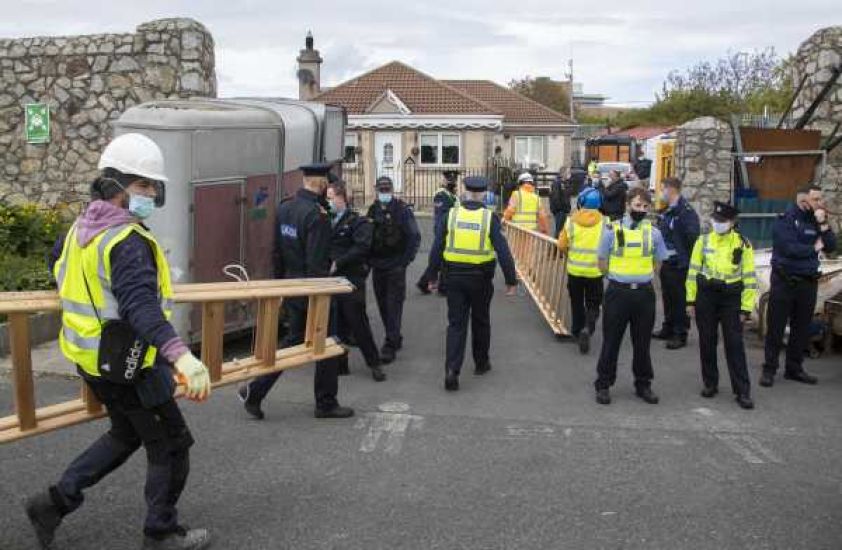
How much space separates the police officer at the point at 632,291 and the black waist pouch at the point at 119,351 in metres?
4.56

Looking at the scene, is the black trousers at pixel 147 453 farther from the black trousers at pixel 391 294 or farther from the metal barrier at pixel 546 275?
the metal barrier at pixel 546 275

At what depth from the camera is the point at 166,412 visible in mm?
4316

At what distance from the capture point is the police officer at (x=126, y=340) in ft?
13.0

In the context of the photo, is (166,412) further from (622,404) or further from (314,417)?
(622,404)

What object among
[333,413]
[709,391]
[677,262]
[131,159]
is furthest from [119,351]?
[677,262]

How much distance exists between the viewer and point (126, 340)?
13.4 ft

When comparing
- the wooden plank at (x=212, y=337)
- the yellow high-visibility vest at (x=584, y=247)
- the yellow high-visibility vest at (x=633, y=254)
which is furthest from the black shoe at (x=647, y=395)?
the wooden plank at (x=212, y=337)

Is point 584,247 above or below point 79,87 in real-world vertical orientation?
below

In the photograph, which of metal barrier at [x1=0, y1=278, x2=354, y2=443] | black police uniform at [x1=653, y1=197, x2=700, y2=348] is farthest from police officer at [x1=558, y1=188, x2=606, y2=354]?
metal barrier at [x1=0, y1=278, x2=354, y2=443]

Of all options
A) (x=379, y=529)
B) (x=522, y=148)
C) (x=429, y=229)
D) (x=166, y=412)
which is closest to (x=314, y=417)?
(x=379, y=529)

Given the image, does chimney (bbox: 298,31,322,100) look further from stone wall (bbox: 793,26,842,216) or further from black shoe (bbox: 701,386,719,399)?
black shoe (bbox: 701,386,719,399)

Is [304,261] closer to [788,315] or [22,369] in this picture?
[22,369]

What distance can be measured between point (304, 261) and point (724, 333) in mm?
3566

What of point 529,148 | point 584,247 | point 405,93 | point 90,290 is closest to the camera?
point 90,290
